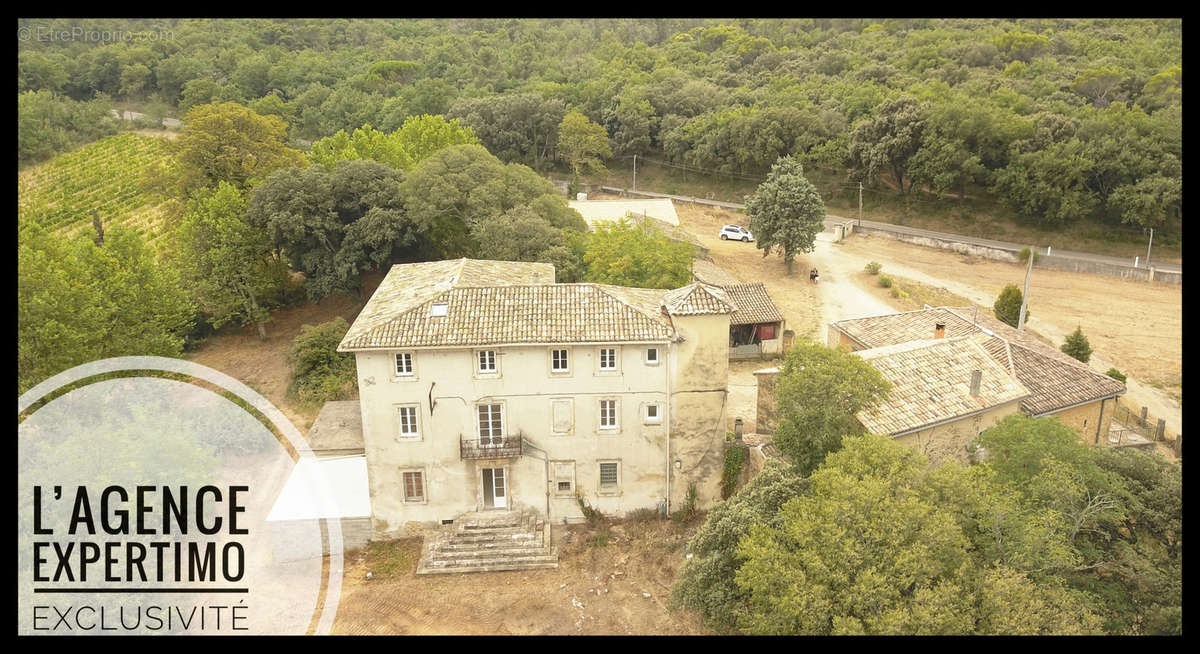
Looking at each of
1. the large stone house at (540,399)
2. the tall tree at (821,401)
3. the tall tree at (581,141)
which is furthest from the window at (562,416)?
the tall tree at (581,141)

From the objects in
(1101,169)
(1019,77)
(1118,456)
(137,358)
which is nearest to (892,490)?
(1118,456)

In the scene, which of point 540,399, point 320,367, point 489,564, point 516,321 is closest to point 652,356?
point 540,399

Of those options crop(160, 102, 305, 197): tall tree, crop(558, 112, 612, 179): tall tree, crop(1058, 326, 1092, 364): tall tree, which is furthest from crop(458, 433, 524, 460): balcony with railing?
crop(558, 112, 612, 179): tall tree

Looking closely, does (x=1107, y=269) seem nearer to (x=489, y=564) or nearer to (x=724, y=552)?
(x=724, y=552)

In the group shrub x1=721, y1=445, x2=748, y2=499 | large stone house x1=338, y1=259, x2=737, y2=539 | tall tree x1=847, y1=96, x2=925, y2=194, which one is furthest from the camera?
tall tree x1=847, y1=96, x2=925, y2=194

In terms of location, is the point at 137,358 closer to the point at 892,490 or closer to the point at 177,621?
the point at 177,621

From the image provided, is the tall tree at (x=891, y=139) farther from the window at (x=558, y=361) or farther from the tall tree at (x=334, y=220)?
the window at (x=558, y=361)

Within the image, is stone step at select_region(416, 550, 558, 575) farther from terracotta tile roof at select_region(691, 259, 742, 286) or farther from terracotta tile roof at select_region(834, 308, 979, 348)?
terracotta tile roof at select_region(691, 259, 742, 286)
